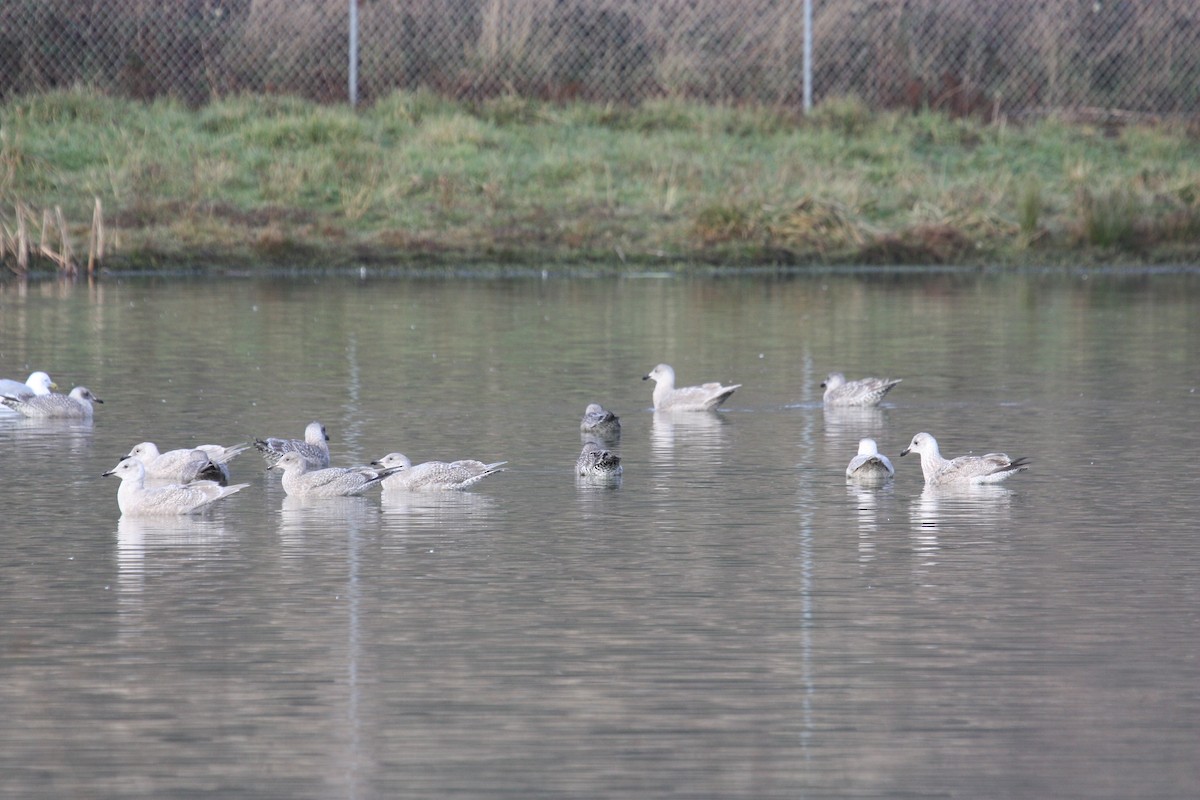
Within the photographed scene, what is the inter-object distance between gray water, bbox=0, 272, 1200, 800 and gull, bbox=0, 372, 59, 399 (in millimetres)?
199

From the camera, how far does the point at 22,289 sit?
24250 millimetres

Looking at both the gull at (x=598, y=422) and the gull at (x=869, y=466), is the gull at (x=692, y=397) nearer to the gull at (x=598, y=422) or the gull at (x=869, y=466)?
the gull at (x=598, y=422)

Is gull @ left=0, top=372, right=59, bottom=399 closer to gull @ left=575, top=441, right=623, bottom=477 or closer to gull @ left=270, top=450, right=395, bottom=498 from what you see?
gull @ left=270, top=450, right=395, bottom=498

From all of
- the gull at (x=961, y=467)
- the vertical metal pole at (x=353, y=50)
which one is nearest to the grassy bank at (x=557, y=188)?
the vertical metal pole at (x=353, y=50)

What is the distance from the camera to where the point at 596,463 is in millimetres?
11969

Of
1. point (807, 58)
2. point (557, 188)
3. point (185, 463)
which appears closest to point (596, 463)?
point (185, 463)

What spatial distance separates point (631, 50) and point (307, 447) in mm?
→ 21874

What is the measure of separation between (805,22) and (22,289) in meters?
12.5

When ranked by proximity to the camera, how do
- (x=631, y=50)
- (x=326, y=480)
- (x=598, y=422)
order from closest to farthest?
(x=326, y=480), (x=598, y=422), (x=631, y=50)

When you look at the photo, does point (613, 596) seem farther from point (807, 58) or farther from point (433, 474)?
point (807, 58)

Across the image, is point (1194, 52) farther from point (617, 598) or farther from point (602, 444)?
point (617, 598)

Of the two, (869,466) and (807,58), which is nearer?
(869,466)

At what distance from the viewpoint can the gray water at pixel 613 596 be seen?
22.3 ft

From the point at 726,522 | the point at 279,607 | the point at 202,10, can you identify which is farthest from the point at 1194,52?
the point at 279,607
